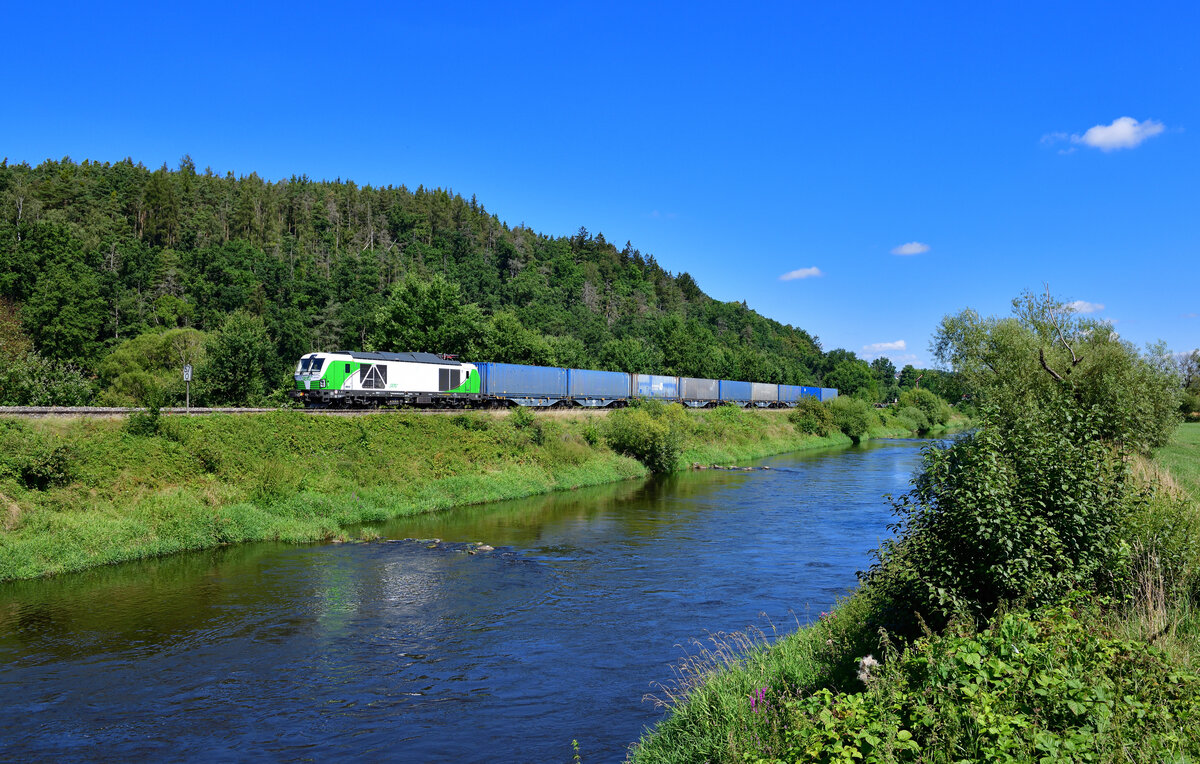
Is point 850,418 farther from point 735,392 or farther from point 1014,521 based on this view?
point 1014,521

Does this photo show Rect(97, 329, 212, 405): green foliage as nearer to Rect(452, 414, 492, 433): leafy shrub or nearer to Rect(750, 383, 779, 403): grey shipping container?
Rect(452, 414, 492, 433): leafy shrub

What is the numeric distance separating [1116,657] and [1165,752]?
1.93 m

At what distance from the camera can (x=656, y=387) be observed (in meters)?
70.0

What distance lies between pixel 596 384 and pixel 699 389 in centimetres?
2038

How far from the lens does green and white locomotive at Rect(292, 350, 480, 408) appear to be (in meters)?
40.0

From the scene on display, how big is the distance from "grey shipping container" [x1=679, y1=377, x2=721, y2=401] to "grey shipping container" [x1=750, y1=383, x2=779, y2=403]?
8960 millimetres

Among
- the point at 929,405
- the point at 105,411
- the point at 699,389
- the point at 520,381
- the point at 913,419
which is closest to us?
the point at 105,411

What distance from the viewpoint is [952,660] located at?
287 inches

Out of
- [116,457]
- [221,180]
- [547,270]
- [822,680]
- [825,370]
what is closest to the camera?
[822,680]

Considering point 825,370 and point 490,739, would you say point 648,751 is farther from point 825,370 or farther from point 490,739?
point 825,370

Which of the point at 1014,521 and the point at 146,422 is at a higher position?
the point at 146,422

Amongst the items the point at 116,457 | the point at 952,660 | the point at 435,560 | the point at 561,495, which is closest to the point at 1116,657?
the point at 952,660

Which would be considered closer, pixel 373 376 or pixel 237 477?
pixel 237 477

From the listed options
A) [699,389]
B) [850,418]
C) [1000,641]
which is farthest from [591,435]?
[850,418]
